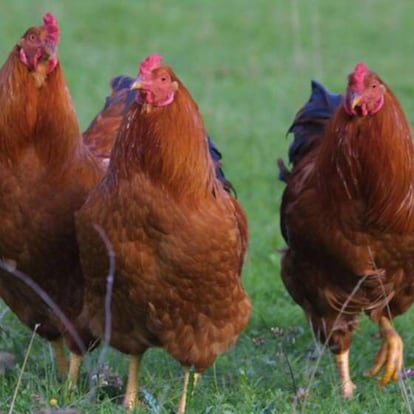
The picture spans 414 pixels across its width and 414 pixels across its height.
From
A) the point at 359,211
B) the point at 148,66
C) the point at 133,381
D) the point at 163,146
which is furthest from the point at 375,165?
the point at 133,381

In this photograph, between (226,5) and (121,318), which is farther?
(226,5)

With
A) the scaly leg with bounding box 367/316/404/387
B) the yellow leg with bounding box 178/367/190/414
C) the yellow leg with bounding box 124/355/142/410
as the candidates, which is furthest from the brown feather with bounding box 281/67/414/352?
the yellow leg with bounding box 124/355/142/410

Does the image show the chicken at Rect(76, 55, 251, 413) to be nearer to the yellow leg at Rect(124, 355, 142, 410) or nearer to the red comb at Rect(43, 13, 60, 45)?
the yellow leg at Rect(124, 355, 142, 410)

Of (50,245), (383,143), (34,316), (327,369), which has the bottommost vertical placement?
(327,369)

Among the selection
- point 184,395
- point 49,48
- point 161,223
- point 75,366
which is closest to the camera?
point 161,223

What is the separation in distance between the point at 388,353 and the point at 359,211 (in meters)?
1.02

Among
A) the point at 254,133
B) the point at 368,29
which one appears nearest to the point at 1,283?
the point at 254,133

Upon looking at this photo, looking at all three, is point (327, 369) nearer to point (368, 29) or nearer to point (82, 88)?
point (82, 88)

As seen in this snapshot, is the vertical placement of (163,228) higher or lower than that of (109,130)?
lower

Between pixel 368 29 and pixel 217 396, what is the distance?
10.8m

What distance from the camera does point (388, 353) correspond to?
6.67 metres

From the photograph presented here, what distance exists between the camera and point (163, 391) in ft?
19.5

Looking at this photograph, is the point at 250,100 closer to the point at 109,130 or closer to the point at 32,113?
the point at 109,130

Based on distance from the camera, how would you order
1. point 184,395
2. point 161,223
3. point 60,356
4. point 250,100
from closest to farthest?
point 161,223
point 184,395
point 60,356
point 250,100
